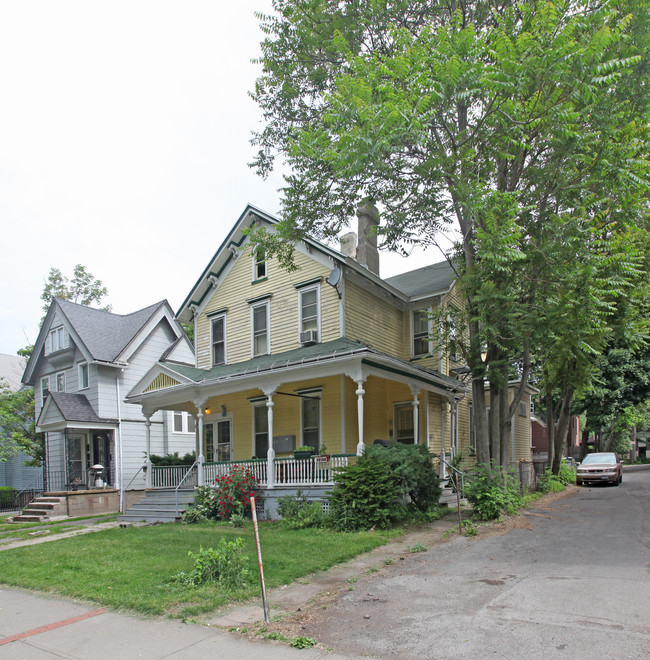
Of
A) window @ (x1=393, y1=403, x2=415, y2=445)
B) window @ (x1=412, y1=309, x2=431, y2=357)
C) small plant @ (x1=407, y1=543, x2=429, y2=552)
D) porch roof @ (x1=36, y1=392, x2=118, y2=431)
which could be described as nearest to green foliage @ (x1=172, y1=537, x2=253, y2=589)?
small plant @ (x1=407, y1=543, x2=429, y2=552)

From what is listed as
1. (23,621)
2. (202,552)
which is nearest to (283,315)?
(202,552)

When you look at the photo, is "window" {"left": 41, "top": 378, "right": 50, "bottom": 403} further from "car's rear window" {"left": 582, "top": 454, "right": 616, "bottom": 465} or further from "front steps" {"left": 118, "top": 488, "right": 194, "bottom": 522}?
"car's rear window" {"left": 582, "top": 454, "right": 616, "bottom": 465}

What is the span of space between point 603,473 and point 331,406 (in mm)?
13606

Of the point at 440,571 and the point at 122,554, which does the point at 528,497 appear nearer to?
the point at 440,571

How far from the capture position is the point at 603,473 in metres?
23.1

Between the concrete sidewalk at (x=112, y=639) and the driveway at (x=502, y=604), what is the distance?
76 centimetres

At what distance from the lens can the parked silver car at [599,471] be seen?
23.1 metres

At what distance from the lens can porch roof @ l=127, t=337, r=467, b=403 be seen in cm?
1396

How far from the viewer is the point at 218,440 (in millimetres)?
19891

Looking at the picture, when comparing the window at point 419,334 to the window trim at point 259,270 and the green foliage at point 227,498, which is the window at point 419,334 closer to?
the window trim at point 259,270

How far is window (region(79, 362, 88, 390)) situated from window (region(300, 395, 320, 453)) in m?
11.6

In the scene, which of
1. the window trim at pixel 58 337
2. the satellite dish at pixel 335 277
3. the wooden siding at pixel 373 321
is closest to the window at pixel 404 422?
the wooden siding at pixel 373 321

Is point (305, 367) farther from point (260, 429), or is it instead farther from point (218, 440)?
point (218, 440)

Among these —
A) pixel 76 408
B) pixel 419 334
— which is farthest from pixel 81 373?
pixel 419 334
